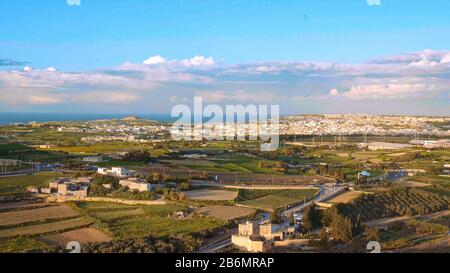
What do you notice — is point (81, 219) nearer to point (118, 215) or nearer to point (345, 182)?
point (118, 215)

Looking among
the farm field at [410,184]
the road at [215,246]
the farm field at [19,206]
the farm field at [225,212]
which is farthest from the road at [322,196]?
the farm field at [19,206]

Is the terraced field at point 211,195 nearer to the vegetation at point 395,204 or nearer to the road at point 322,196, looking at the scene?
the road at point 322,196

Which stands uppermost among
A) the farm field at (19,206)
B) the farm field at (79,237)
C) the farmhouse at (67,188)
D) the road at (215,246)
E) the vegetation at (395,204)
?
the farmhouse at (67,188)

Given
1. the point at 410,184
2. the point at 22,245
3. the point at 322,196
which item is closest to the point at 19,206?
the point at 22,245

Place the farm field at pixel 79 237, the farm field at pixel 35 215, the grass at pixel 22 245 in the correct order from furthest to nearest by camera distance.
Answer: the farm field at pixel 35 215 → the farm field at pixel 79 237 → the grass at pixel 22 245

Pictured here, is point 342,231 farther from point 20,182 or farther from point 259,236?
point 20,182
